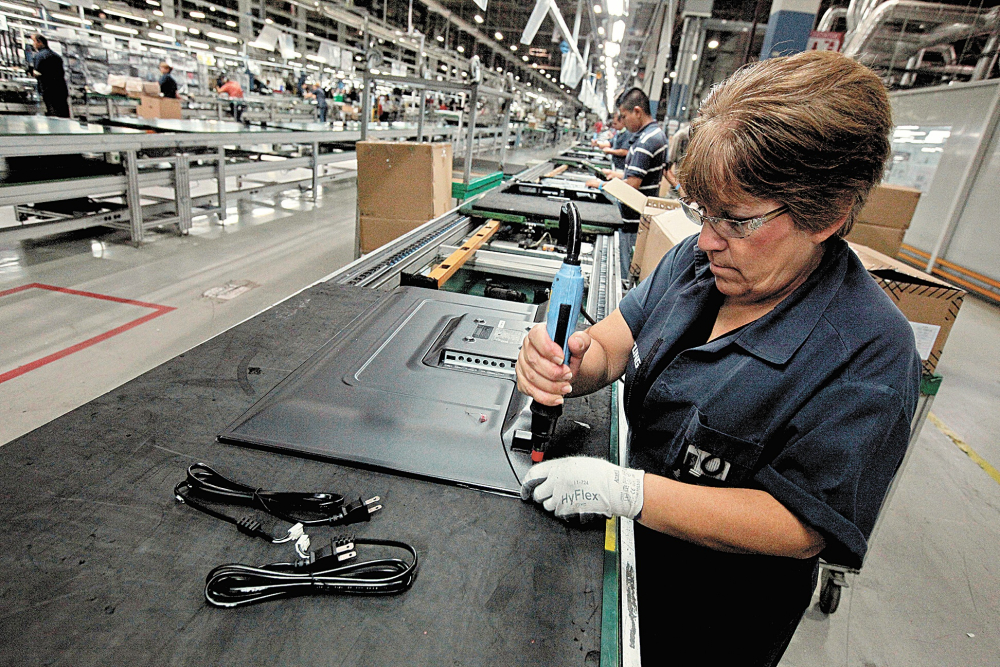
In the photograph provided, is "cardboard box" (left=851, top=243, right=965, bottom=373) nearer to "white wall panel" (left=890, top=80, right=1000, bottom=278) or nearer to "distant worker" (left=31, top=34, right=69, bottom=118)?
"white wall panel" (left=890, top=80, right=1000, bottom=278)

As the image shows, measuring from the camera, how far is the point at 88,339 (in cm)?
295

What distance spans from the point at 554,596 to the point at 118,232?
19.3 ft

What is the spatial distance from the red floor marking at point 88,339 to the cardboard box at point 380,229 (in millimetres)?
1373

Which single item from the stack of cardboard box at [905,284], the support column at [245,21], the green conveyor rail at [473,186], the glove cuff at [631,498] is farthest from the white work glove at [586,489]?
the support column at [245,21]

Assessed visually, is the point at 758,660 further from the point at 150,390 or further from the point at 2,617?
the point at 150,390

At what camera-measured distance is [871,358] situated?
0.66 m

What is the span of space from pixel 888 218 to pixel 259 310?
3821 millimetres

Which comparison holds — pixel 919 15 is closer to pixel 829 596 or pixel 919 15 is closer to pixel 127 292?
pixel 829 596

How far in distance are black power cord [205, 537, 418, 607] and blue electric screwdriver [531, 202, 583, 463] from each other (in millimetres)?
314

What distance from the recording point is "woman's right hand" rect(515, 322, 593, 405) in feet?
2.73

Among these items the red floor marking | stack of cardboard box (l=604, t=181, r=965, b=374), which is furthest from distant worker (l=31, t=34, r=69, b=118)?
stack of cardboard box (l=604, t=181, r=965, b=374)

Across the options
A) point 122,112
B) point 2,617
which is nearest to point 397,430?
point 2,617

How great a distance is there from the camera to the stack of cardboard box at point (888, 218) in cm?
287

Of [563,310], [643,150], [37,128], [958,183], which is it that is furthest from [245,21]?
[563,310]
